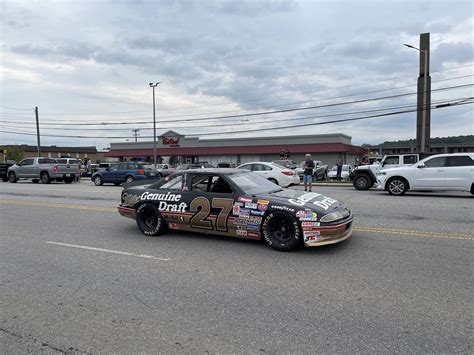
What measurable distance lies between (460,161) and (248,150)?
38.5 meters

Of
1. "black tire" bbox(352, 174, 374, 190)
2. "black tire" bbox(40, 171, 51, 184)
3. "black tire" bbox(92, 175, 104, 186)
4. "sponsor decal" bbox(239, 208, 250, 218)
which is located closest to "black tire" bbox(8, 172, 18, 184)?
"black tire" bbox(40, 171, 51, 184)

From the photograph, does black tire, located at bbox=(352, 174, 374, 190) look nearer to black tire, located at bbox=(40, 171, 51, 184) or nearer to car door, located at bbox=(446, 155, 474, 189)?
car door, located at bbox=(446, 155, 474, 189)

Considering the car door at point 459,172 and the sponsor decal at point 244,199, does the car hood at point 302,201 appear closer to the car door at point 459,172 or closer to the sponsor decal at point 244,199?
the sponsor decal at point 244,199

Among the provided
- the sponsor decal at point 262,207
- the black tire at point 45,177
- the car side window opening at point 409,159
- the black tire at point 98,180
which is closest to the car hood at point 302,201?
the sponsor decal at point 262,207

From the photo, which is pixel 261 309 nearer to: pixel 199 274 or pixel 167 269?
pixel 199 274

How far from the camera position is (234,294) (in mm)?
4051

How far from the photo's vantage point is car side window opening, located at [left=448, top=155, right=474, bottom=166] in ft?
41.5

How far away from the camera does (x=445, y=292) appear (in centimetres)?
396

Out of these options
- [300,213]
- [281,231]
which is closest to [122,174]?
[281,231]

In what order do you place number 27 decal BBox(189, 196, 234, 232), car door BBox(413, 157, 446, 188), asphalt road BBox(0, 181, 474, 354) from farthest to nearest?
car door BBox(413, 157, 446, 188) < number 27 decal BBox(189, 196, 234, 232) < asphalt road BBox(0, 181, 474, 354)

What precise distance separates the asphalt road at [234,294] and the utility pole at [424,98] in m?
20.0

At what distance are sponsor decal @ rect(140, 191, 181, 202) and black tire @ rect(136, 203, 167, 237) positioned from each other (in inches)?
5.3

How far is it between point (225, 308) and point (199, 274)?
1.13 m

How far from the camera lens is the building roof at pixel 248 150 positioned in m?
46.8
